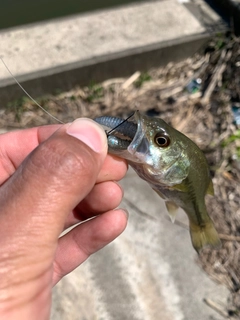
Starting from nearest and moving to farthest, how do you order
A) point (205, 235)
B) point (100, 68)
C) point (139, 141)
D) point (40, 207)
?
point (40, 207) → point (139, 141) → point (205, 235) → point (100, 68)

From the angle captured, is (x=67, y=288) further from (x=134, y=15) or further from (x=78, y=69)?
(x=134, y=15)

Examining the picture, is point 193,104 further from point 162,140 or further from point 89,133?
point 89,133

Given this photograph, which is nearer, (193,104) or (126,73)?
(193,104)

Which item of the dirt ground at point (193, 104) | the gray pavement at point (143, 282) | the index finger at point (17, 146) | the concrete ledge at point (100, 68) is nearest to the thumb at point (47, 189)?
the index finger at point (17, 146)

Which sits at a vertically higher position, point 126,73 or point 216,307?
point 126,73

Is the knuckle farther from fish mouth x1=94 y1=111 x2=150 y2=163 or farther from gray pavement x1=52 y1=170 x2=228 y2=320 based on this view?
gray pavement x1=52 y1=170 x2=228 y2=320

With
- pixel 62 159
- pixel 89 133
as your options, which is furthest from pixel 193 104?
pixel 62 159

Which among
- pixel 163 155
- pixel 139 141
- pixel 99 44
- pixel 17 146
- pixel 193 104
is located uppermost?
pixel 139 141
